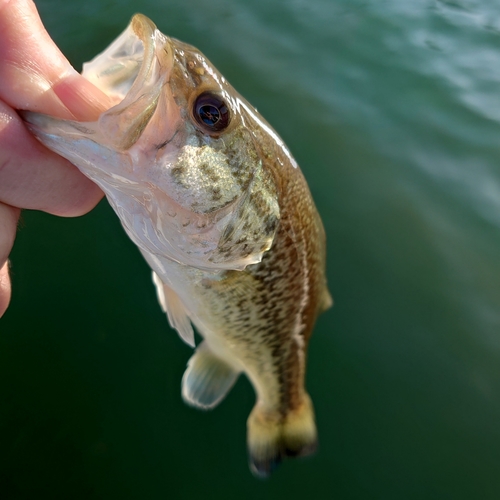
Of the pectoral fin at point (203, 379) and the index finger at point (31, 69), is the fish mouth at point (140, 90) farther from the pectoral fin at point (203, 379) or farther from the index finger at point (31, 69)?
the pectoral fin at point (203, 379)

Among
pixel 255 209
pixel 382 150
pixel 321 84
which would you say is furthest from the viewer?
pixel 321 84

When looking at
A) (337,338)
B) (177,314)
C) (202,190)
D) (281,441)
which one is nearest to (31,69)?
(202,190)

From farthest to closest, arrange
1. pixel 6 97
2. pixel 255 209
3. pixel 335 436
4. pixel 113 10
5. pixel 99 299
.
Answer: pixel 113 10 → pixel 99 299 → pixel 335 436 → pixel 255 209 → pixel 6 97

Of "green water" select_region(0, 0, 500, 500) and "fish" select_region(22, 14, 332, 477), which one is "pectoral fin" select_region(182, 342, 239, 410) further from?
"green water" select_region(0, 0, 500, 500)

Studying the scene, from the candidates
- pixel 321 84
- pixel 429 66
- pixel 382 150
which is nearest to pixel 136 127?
pixel 382 150

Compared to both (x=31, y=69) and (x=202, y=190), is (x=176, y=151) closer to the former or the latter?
(x=202, y=190)

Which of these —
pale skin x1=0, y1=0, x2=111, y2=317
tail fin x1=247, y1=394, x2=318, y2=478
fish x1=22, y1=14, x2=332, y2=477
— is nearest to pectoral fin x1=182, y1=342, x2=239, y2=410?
fish x1=22, y1=14, x2=332, y2=477

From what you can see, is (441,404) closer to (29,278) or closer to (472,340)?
(472,340)
